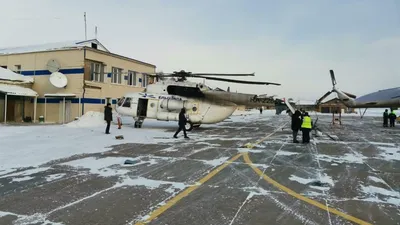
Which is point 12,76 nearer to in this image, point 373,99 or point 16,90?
point 16,90

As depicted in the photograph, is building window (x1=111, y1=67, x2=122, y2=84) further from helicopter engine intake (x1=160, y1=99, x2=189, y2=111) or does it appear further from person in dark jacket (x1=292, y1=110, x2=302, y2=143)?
person in dark jacket (x1=292, y1=110, x2=302, y2=143)

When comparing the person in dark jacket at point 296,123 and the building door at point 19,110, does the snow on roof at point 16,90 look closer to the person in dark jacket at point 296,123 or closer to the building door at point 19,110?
the building door at point 19,110

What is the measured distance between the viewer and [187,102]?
20.9 meters

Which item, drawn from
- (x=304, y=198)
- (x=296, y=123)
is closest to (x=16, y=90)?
(x=296, y=123)

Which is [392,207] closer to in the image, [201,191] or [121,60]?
[201,191]

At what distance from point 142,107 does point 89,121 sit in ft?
14.0

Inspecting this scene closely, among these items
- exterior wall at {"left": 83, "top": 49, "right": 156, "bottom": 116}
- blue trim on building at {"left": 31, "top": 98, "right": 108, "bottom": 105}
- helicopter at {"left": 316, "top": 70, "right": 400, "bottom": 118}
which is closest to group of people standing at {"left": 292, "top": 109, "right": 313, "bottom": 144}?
helicopter at {"left": 316, "top": 70, "right": 400, "bottom": 118}

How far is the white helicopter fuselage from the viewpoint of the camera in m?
20.9

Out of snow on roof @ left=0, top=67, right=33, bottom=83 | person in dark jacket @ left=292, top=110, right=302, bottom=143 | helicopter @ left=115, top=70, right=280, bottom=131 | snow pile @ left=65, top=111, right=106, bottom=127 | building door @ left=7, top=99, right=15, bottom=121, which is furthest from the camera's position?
building door @ left=7, top=99, right=15, bottom=121

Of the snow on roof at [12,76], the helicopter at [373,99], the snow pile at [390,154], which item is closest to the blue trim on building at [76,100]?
the snow on roof at [12,76]

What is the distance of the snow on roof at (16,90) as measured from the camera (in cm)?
2348

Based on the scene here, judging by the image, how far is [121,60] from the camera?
28797mm

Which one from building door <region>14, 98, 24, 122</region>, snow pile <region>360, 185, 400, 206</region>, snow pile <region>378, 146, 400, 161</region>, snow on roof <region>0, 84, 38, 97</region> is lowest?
snow pile <region>360, 185, 400, 206</region>

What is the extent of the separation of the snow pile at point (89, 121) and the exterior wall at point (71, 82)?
7.64 ft
